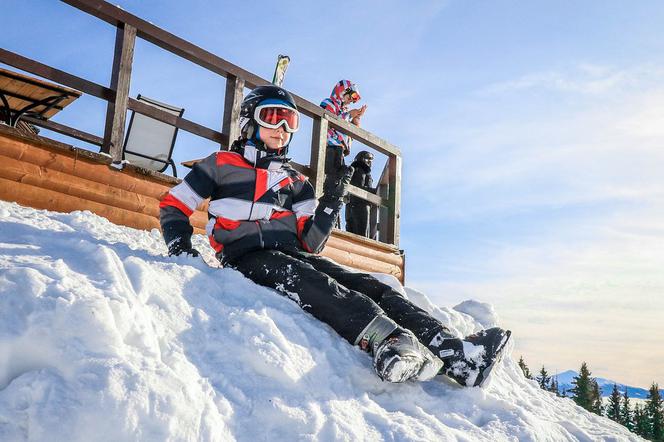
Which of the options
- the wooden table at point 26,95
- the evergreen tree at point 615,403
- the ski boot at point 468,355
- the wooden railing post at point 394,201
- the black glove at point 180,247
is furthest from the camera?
the evergreen tree at point 615,403

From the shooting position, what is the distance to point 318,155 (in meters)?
6.29

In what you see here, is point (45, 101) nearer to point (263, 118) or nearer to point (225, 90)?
point (225, 90)

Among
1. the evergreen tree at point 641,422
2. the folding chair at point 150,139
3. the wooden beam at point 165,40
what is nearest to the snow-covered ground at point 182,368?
the wooden beam at point 165,40

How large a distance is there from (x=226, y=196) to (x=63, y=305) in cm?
170

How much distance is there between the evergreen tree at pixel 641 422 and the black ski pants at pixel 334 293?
50.2m

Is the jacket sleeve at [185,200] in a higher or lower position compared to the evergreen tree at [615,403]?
higher

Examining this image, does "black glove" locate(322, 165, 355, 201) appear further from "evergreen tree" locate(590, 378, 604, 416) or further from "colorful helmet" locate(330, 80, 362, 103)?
"evergreen tree" locate(590, 378, 604, 416)

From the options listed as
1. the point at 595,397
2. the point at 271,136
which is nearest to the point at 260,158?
the point at 271,136

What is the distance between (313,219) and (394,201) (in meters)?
4.04

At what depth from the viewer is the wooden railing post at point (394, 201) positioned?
24.5 feet

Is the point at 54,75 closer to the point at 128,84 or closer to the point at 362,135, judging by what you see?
the point at 128,84

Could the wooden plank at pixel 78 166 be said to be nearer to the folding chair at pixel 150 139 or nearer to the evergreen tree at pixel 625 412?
the folding chair at pixel 150 139

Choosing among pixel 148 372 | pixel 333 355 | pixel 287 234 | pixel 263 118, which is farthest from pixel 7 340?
pixel 263 118

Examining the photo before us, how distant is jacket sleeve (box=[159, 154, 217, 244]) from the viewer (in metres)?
3.16
